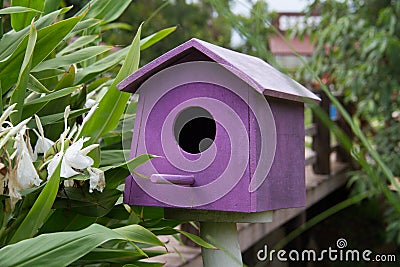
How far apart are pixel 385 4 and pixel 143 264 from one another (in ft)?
9.64

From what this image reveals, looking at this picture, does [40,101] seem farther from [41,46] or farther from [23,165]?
[23,165]

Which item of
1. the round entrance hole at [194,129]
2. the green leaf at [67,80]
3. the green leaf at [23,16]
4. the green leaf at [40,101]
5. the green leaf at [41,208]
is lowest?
the green leaf at [41,208]

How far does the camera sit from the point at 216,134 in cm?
99

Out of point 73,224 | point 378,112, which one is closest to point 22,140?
point 73,224

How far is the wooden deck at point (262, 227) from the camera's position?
1947 millimetres

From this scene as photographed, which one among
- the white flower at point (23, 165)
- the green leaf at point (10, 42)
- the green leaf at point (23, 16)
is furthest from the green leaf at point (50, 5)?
the white flower at point (23, 165)

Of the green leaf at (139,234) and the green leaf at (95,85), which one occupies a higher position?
the green leaf at (95,85)

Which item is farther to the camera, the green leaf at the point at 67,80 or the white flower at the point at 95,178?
the green leaf at the point at 67,80

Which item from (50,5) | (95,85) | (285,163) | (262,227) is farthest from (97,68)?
(262,227)

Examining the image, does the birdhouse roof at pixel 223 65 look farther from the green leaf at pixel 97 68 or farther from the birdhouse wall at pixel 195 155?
the green leaf at pixel 97 68

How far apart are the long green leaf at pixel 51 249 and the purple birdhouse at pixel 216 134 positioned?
0.22m

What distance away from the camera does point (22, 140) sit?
2.75 feet

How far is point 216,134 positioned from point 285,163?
143 millimetres

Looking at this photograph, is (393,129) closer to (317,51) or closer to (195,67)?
(317,51)
